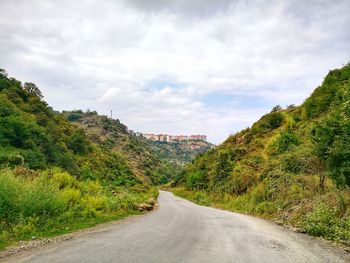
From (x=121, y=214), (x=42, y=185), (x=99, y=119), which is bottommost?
(x=121, y=214)

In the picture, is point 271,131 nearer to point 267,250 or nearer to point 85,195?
point 85,195

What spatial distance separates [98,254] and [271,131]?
43.7 meters

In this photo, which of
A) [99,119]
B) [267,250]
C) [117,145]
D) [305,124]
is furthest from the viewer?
[99,119]

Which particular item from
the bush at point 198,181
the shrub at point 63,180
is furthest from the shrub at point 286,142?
the bush at point 198,181

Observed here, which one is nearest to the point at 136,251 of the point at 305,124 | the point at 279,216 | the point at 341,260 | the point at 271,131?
the point at 341,260

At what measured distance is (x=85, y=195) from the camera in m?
17.9

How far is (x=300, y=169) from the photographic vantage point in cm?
2589

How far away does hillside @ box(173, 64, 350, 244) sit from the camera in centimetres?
1491

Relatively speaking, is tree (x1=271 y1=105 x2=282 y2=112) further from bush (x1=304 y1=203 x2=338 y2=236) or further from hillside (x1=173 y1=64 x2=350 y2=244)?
bush (x1=304 y1=203 x2=338 y2=236)

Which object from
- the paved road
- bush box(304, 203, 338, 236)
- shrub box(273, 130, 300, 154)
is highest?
shrub box(273, 130, 300, 154)

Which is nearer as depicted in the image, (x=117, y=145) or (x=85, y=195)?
(x=85, y=195)

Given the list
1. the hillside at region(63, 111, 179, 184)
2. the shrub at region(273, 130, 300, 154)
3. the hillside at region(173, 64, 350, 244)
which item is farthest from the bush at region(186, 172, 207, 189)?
the hillside at region(63, 111, 179, 184)

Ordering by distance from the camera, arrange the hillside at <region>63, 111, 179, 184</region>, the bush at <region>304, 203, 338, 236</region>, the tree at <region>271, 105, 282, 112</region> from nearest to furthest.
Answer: the bush at <region>304, 203, 338, 236</region>
the tree at <region>271, 105, 282, 112</region>
the hillside at <region>63, 111, 179, 184</region>

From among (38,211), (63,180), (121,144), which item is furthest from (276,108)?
(121,144)
